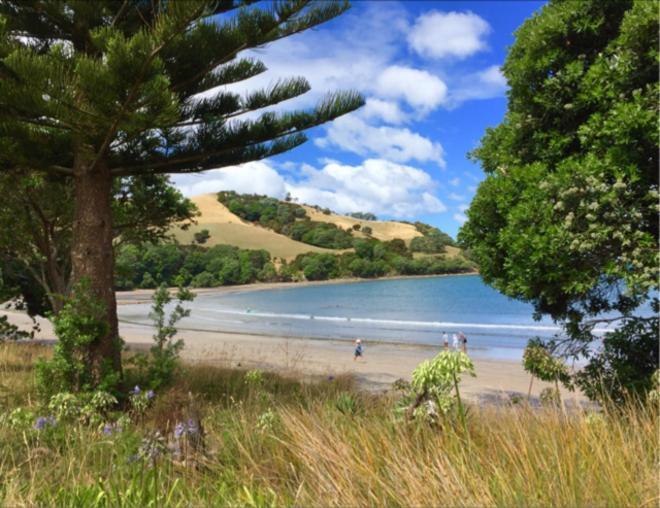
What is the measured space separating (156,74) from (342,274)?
307 ft

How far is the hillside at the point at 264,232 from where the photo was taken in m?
105

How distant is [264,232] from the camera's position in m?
116

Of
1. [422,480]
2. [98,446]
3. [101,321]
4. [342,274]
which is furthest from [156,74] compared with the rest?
[342,274]

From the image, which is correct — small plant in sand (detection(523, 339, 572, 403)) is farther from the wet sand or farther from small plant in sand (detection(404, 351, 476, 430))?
the wet sand

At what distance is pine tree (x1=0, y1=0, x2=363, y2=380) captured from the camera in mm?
4434

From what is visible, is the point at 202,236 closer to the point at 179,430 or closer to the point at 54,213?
the point at 54,213

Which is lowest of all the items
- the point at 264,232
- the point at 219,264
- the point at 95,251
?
the point at 95,251

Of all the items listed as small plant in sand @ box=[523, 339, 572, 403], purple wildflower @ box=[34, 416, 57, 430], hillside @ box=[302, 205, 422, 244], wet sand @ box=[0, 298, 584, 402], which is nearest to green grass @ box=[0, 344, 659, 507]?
purple wildflower @ box=[34, 416, 57, 430]

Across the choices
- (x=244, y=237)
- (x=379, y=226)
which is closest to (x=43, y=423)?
(x=244, y=237)

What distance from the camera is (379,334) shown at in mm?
29109

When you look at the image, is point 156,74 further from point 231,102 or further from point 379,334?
point 379,334

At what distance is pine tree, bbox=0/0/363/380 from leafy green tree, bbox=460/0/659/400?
228 centimetres

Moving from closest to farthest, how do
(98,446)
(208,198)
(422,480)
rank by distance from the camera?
(422,480), (98,446), (208,198)

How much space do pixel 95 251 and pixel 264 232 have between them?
111 metres
